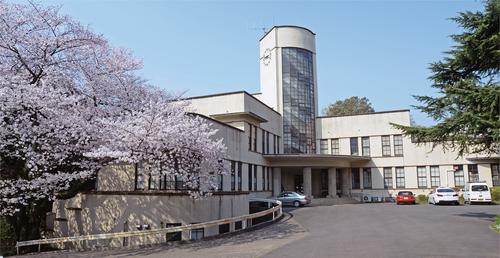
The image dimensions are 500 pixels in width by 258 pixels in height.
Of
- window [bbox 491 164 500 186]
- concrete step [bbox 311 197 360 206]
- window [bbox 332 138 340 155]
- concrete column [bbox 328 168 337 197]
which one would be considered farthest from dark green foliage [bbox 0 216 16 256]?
window [bbox 491 164 500 186]

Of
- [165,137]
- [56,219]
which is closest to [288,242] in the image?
[165,137]

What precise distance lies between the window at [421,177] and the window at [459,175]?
2.82m

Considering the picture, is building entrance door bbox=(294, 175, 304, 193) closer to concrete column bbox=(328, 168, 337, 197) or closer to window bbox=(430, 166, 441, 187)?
concrete column bbox=(328, 168, 337, 197)

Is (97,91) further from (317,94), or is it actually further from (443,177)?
(443,177)

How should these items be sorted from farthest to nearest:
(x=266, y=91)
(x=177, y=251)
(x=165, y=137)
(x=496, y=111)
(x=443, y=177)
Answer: (x=266, y=91)
(x=443, y=177)
(x=496, y=111)
(x=165, y=137)
(x=177, y=251)

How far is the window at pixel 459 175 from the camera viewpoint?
130 ft

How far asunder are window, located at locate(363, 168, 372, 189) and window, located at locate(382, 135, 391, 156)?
2.42m

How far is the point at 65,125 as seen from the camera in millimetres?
14594

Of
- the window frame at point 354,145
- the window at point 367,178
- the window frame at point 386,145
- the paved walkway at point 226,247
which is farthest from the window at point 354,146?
the paved walkway at point 226,247

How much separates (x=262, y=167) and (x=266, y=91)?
37.8 ft

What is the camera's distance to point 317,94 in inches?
1773

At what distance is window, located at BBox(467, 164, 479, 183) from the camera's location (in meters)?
39.2

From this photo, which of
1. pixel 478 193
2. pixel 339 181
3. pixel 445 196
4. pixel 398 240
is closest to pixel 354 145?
pixel 339 181

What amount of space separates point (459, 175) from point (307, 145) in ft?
50.2
